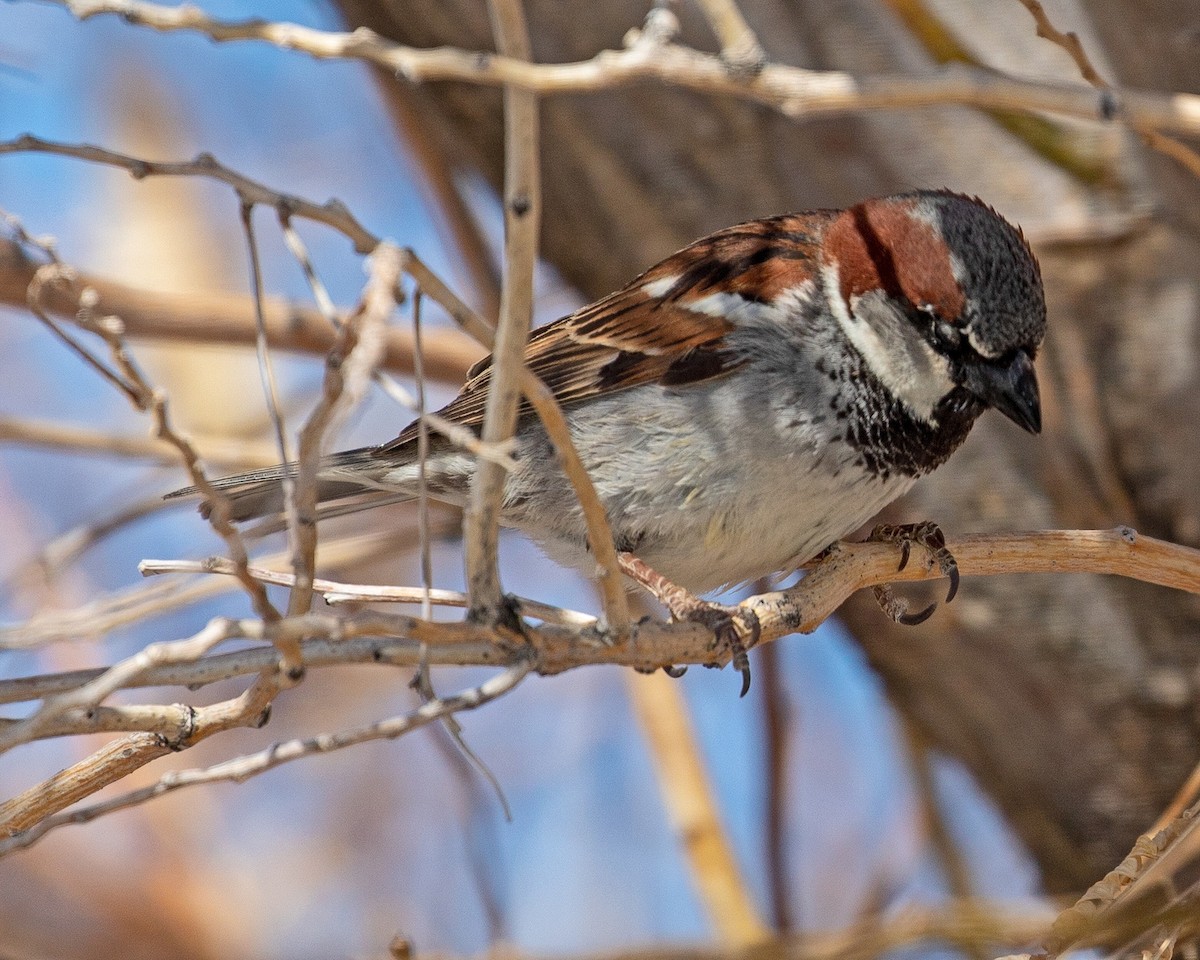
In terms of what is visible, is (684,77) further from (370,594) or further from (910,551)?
(910,551)

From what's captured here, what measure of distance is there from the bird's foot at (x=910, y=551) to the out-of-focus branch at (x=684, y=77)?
813 millimetres

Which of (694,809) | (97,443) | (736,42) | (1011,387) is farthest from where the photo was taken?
(694,809)

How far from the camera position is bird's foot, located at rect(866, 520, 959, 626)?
2354 millimetres

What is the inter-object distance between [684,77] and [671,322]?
1.16m

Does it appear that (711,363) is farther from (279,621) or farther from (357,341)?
(279,621)

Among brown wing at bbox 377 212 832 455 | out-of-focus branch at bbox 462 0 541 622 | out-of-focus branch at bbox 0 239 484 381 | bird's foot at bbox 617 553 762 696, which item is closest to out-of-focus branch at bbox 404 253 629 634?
out-of-focus branch at bbox 462 0 541 622

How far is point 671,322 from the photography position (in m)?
2.61

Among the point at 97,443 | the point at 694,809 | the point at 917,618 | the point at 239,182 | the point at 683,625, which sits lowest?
the point at 683,625

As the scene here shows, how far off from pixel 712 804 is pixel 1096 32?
2.17 metres

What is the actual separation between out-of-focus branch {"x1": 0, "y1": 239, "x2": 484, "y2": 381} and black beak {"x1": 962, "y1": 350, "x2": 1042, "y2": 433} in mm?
1380

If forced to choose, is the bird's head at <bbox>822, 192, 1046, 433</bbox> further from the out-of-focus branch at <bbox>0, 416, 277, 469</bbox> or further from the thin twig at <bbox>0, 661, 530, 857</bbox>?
the out-of-focus branch at <bbox>0, 416, 277, 469</bbox>

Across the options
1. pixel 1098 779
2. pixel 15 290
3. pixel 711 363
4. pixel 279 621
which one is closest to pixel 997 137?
pixel 711 363

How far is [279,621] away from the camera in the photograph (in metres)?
1.29

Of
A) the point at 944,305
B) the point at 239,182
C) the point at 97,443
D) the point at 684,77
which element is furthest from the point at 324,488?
the point at 684,77
